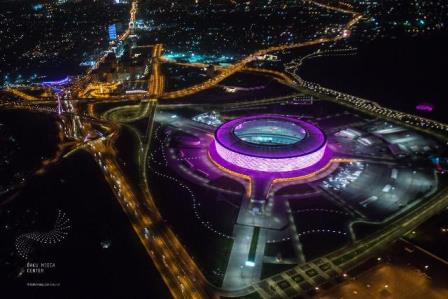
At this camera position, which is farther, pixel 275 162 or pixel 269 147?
pixel 269 147

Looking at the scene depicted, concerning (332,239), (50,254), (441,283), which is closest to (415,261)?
(441,283)

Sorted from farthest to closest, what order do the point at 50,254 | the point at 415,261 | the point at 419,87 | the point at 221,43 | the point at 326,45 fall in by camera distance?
the point at 221,43 < the point at 326,45 < the point at 419,87 < the point at 50,254 < the point at 415,261

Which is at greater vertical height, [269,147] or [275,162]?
[269,147]

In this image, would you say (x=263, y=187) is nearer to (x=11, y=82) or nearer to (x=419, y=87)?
(x=419, y=87)

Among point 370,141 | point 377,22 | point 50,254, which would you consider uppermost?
point 377,22

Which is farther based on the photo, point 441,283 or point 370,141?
point 370,141

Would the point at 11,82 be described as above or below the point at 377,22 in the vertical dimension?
below

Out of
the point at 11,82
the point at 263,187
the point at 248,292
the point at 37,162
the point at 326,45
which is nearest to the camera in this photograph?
the point at 248,292

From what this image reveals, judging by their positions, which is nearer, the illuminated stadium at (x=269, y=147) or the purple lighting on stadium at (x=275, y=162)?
the purple lighting on stadium at (x=275, y=162)
